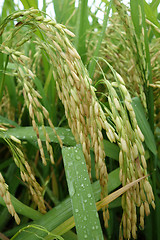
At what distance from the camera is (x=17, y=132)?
1.04m

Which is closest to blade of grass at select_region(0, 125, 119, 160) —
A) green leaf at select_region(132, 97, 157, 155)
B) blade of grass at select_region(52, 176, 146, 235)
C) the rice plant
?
the rice plant

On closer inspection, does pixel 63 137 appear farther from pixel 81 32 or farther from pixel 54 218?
pixel 81 32

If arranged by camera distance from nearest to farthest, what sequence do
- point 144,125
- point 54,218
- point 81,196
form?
point 81,196 < point 54,218 < point 144,125

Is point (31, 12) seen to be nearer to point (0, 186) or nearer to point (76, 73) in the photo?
point (76, 73)

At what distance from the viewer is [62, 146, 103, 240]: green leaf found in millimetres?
677

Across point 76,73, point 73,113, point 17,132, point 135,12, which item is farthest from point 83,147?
point 135,12

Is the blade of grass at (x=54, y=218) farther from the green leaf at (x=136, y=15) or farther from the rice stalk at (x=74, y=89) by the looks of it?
the green leaf at (x=136, y=15)

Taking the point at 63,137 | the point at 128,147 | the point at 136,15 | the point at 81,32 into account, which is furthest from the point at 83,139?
the point at 81,32

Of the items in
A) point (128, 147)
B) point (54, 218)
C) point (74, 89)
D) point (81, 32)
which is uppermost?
point (81, 32)

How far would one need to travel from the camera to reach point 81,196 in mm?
716

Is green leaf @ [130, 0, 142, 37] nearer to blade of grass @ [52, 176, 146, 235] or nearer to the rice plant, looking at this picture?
the rice plant

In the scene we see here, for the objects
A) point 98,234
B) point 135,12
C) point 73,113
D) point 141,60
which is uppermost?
point 135,12

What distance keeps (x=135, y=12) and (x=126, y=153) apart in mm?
578

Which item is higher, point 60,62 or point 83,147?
point 60,62
